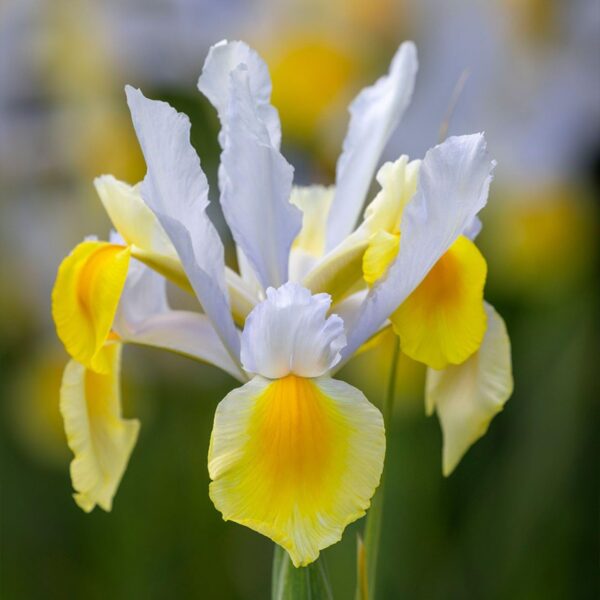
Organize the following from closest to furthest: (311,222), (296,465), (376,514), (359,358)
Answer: (296,465) → (376,514) → (311,222) → (359,358)

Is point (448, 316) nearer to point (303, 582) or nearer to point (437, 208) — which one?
point (437, 208)

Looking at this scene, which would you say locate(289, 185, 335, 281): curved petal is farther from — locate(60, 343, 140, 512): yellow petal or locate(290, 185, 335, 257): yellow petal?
locate(60, 343, 140, 512): yellow petal

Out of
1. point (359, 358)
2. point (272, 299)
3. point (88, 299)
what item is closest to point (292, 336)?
point (272, 299)

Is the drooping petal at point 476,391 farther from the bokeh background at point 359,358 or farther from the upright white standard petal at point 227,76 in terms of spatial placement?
the bokeh background at point 359,358

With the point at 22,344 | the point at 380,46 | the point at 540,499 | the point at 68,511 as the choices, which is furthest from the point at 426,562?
the point at 380,46

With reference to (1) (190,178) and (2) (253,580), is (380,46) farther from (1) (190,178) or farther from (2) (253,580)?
(1) (190,178)

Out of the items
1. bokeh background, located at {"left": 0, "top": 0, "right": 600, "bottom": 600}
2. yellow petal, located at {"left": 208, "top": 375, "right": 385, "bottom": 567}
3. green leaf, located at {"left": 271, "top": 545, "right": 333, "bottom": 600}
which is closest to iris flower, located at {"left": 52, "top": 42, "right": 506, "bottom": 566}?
yellow petal, located at {"left": 208, "top": 375, "right": 385, "bottom": 567}

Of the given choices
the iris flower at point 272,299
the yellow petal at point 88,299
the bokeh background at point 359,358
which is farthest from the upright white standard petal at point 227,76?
the bokeh background at point 359,358
